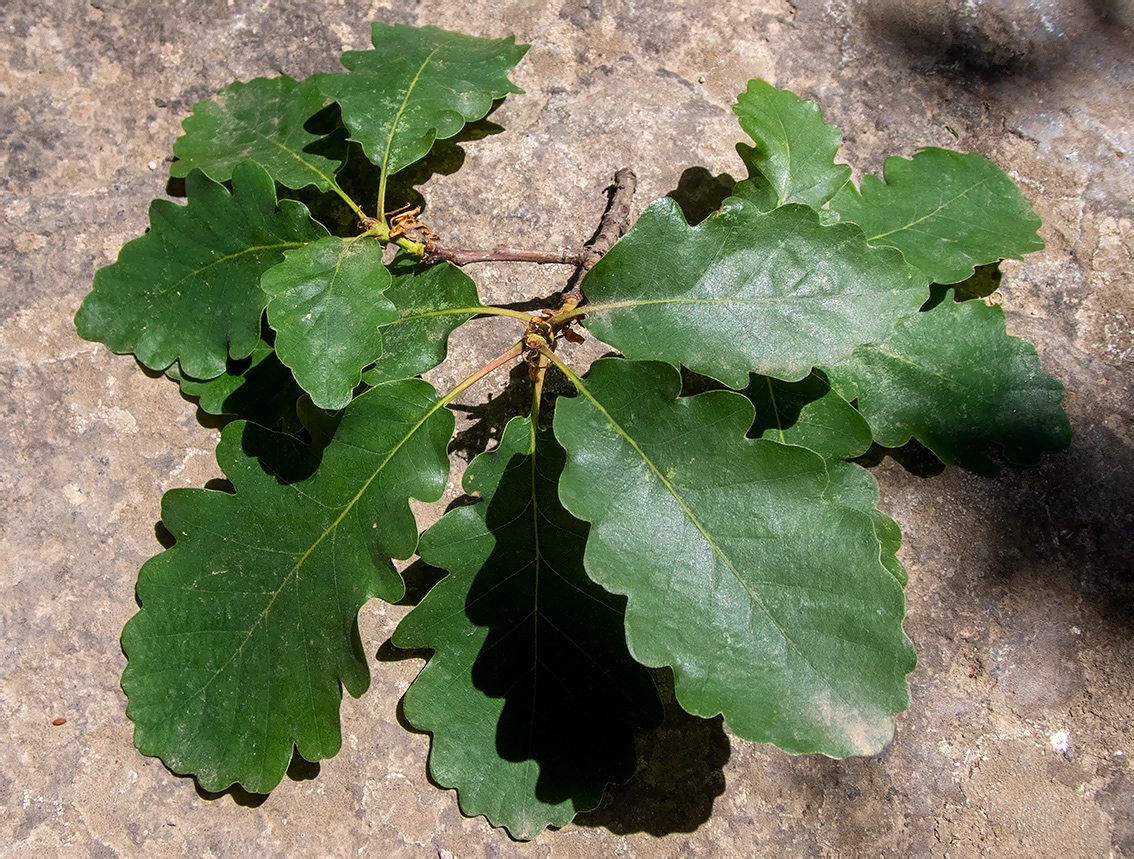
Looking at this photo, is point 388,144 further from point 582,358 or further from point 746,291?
point 746,291

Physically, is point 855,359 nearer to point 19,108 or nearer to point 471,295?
point 471,295

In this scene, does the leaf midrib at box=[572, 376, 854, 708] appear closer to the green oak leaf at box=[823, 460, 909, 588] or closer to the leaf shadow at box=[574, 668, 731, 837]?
the green oak leaf at box=[823, 460, 909, 588]

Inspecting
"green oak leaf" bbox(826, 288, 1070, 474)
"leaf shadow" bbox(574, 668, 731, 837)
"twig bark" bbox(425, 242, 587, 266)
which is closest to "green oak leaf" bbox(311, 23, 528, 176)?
"twig bark" bbox(425, 242, 587, 266)

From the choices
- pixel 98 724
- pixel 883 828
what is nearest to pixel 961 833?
pixel 883 828

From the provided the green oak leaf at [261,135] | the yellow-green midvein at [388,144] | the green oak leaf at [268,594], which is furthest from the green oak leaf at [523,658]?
the green oak leaf at [261,135]

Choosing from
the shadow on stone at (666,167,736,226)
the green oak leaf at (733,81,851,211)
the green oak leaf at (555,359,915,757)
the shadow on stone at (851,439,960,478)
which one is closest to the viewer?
the green oak leaf at (555,359,915,757)

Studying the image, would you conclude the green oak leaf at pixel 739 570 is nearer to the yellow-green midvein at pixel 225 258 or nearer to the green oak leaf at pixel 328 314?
the green oak leaf at pixel 328 314
